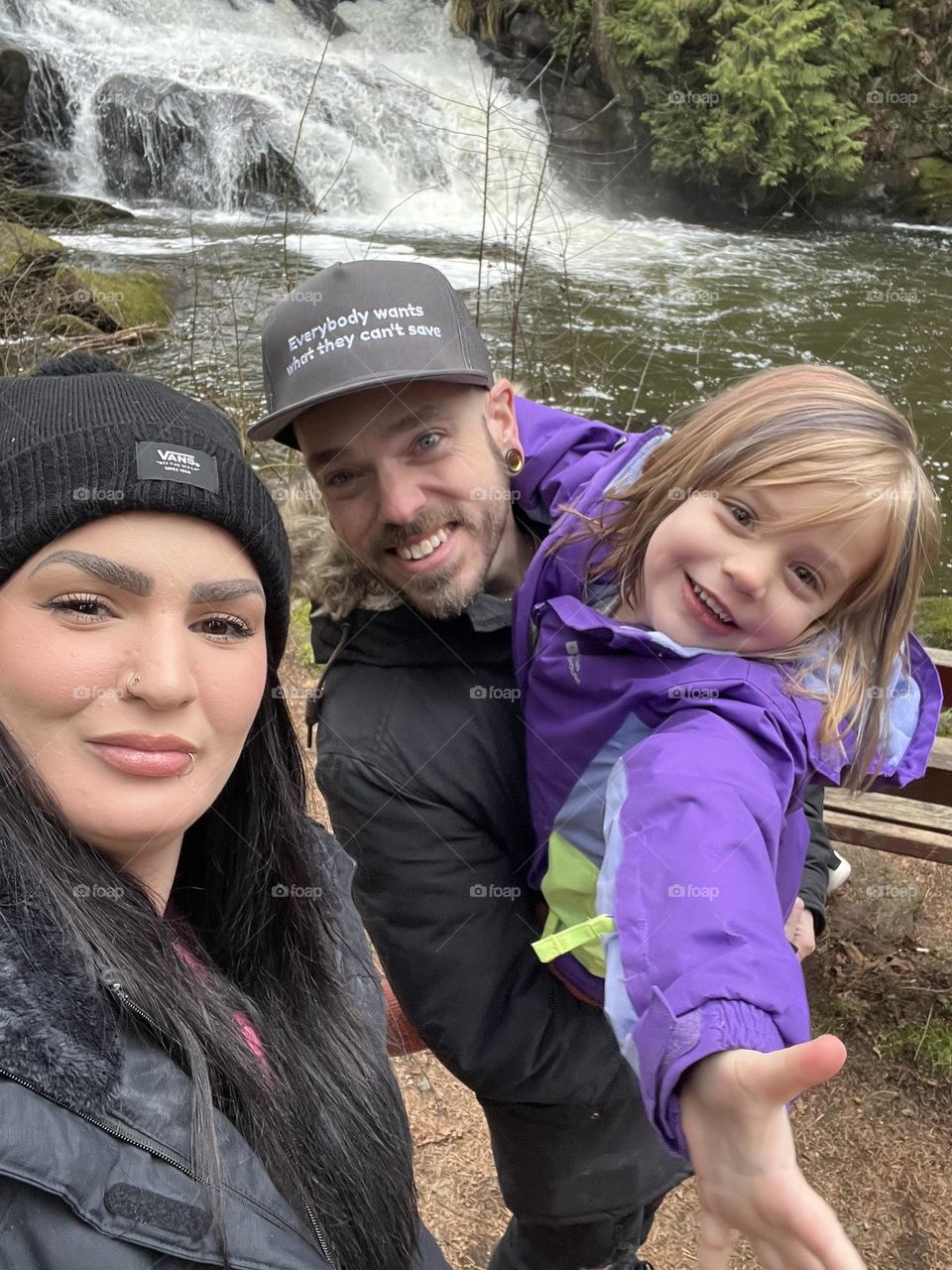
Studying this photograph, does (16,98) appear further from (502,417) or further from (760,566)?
(760,566)

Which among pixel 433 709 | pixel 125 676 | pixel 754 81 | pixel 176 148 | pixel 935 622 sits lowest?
pixel 935 622

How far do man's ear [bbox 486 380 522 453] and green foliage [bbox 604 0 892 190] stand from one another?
11002 mm

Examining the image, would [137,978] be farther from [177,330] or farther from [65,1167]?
[177,330]

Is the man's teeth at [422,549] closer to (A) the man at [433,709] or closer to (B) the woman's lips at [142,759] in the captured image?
(A) the man at [433,709]

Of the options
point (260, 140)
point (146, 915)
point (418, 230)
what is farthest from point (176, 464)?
point (260, 140)

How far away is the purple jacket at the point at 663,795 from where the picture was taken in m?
1.09

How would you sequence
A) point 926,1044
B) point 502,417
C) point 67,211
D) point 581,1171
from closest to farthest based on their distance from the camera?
point 581,1171, point 502,417, point 926,1044, point 67,211

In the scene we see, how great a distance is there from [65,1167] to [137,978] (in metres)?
0.21

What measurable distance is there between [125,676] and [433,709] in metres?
0.70

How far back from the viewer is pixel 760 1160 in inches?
37.0

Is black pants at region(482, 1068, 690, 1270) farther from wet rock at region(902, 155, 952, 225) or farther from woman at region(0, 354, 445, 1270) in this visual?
wet rock at region(902, 155, 952, 225)

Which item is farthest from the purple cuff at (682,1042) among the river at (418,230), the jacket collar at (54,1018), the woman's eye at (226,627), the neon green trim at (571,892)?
the river at (418,230)

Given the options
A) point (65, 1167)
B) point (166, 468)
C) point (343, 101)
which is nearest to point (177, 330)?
point (343, 101)

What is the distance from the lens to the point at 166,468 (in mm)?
1229
